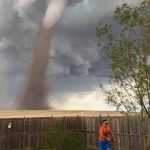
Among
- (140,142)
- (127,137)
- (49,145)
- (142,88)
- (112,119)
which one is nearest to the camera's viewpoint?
(142,88)

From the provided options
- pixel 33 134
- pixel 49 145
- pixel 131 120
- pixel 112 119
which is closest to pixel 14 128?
pixel 33 134

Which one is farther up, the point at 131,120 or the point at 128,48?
the point at 128,48

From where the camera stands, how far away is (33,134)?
2662 centimetres

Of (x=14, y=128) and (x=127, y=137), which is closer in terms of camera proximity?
(x=127, y=137)

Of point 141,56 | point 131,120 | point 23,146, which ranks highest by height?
point 141,56

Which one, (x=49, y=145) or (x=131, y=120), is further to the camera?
(x=49, y=145)

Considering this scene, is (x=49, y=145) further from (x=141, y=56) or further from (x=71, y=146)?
(x=141, y=56)

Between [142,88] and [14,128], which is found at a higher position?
[142,88]

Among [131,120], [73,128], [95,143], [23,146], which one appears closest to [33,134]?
[23,146]

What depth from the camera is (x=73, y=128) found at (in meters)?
26.3

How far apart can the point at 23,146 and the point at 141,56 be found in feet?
44.1

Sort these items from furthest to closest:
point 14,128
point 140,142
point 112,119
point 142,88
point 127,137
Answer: point 14,128 < point 112,119 < point 127,137 < point 140,142 < point 142,88

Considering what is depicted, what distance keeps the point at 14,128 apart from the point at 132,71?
1245 centimetres

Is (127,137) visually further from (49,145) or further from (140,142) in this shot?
(49,145)
